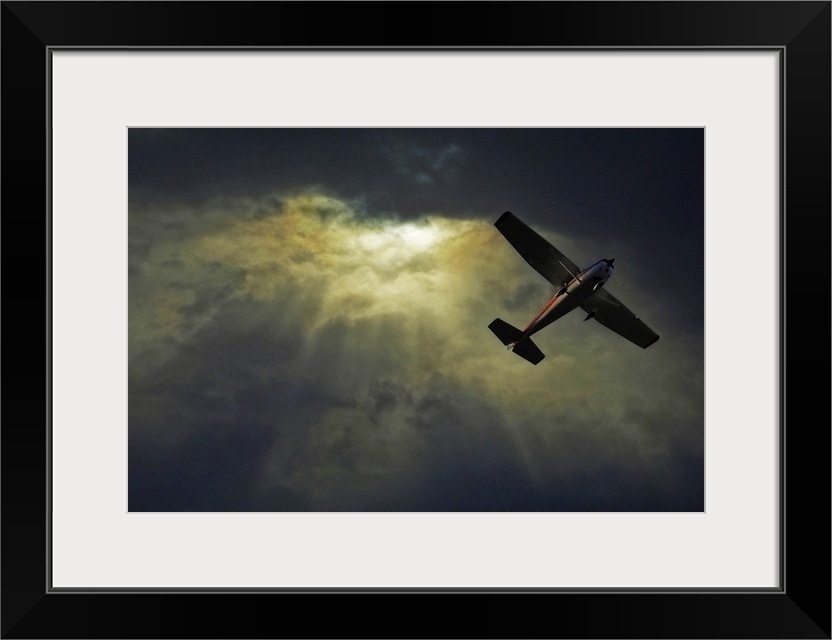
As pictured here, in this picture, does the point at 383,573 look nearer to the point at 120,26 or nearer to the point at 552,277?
the point at 120,26

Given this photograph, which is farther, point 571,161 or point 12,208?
point 571,161

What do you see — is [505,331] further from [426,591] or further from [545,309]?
[426,591]

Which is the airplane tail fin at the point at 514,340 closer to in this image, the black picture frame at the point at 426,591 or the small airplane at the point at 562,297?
the small airplane at the point at 562,297

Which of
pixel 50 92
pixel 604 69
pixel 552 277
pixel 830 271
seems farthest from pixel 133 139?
pixel 552 277

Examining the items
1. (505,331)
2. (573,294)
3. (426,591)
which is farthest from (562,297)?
(426,591)

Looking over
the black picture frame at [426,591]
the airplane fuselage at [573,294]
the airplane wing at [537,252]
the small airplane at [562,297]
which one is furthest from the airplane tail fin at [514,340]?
the black picture frame at [426,591]

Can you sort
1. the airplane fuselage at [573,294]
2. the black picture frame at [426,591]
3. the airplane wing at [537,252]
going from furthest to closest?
the airplane fuselage at [573,294] < the airplane wing at [537,252] < the black picture frame at [426,591]
